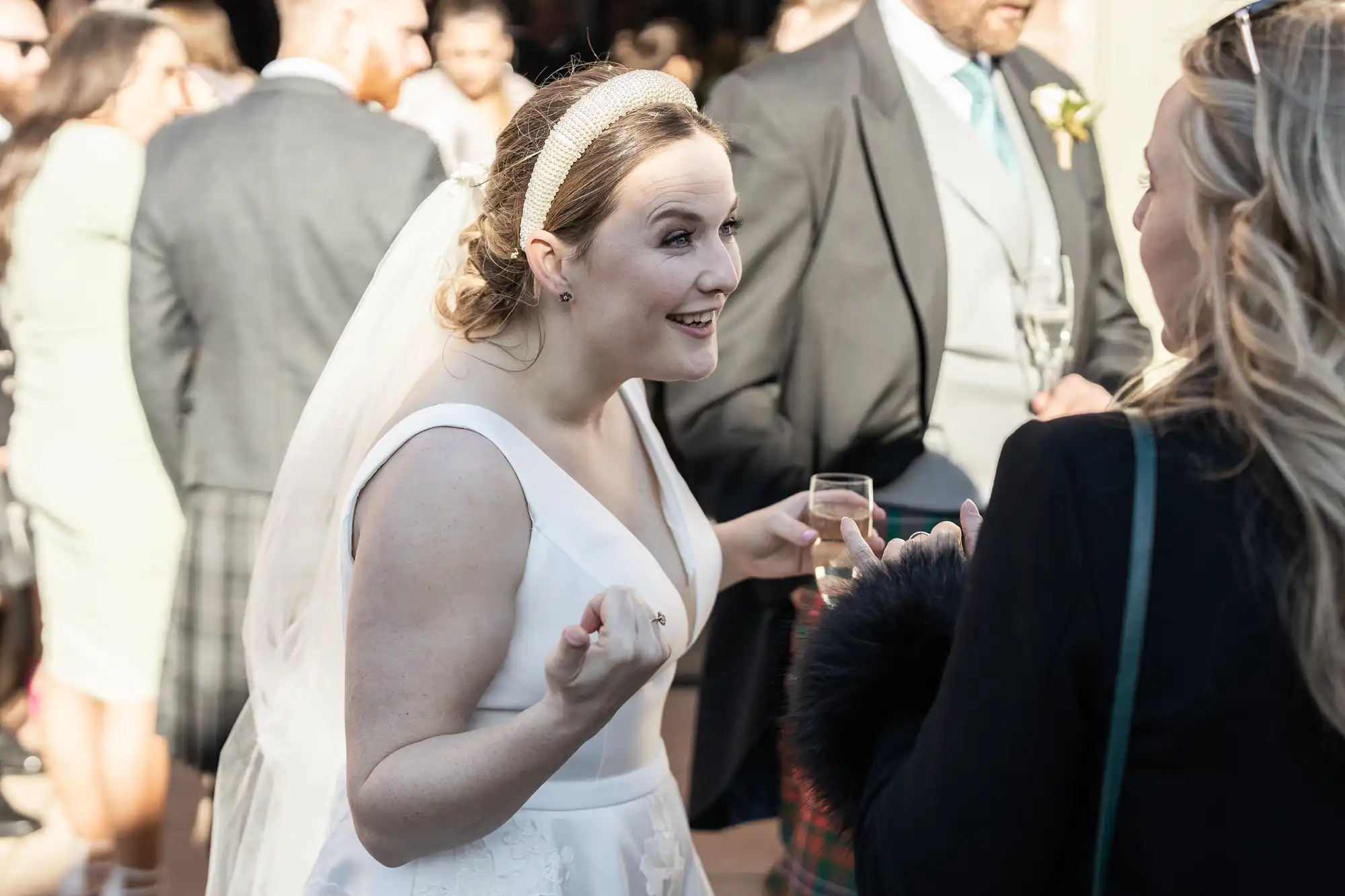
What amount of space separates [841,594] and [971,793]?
340mm

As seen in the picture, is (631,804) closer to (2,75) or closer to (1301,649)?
(1301,649)

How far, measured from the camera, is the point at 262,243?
3645 millimetres

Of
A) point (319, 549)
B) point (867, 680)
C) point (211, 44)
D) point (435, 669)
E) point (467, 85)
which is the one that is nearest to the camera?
point (867, 680)

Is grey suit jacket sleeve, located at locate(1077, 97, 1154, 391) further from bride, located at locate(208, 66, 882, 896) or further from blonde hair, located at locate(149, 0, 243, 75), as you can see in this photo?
blonde hair, located at locate(149, 0, 243, 75)

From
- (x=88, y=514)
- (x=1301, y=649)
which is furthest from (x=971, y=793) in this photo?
(x=88, y=514)

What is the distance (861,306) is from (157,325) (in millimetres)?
1776

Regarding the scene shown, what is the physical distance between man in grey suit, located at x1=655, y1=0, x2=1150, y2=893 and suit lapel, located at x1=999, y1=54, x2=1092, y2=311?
14 millimetres

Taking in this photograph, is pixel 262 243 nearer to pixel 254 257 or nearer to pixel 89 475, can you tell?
pixel 254 257

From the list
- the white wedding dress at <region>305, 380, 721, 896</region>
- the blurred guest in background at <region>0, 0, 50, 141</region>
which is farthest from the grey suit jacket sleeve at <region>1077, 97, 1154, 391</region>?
the blurred guest in background at <region>0, 0, 50, 141</region>

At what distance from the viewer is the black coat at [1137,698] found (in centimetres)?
114

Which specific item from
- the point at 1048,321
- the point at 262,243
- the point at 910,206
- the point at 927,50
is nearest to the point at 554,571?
the point at 910,206

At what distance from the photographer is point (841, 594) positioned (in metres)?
1.49

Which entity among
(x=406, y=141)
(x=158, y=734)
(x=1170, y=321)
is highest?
(x=1170, y=321)

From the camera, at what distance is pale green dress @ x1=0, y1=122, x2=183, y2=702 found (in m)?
4.06
